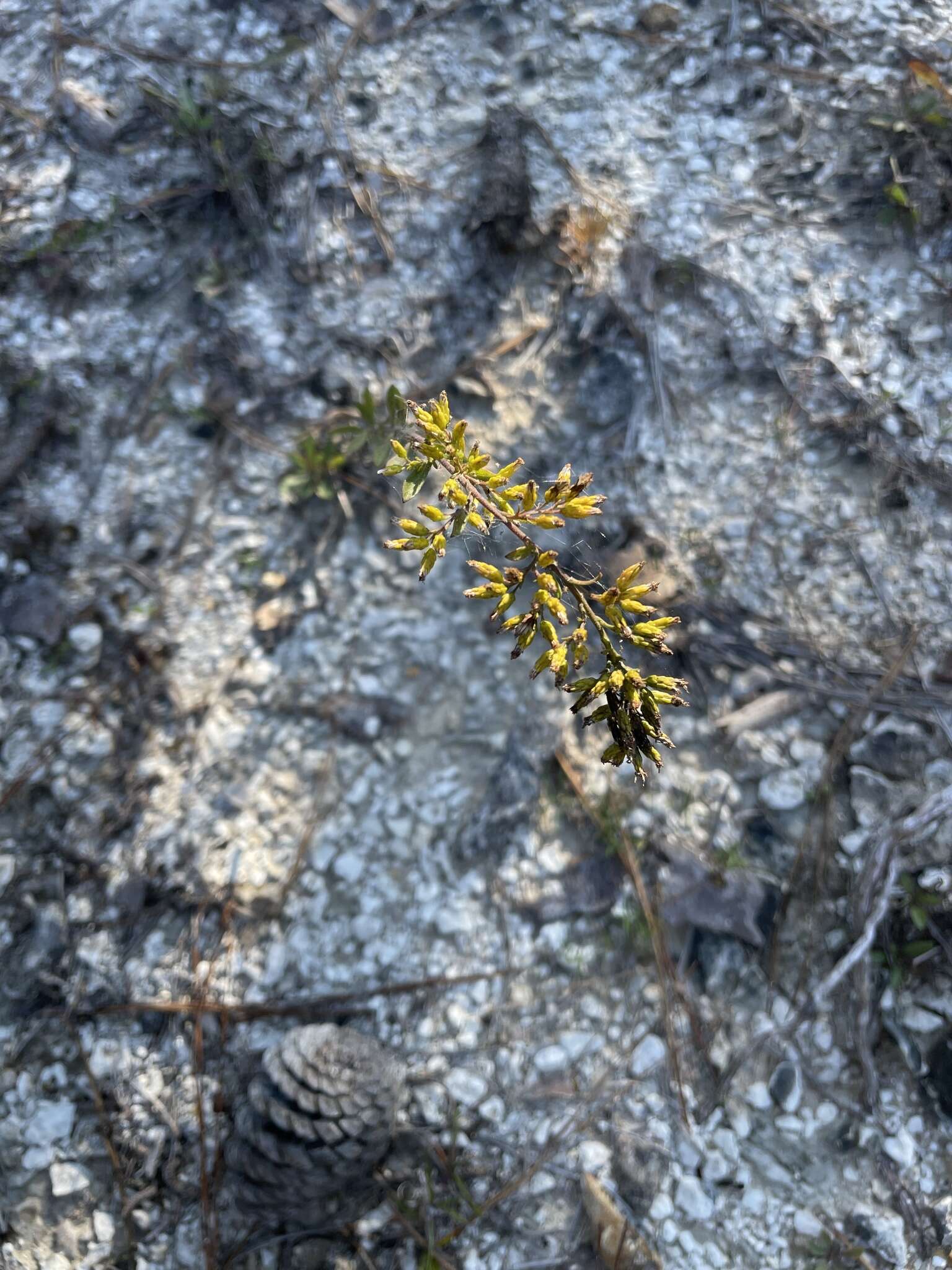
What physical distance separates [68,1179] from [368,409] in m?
2.69

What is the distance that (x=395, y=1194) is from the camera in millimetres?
2564

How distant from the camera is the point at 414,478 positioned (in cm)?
190

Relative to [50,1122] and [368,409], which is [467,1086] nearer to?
[50,1122]

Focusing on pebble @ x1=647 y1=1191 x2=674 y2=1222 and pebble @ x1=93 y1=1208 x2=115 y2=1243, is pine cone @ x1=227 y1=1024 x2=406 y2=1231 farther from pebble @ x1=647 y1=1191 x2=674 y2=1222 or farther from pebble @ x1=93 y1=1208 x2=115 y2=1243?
pebble @ x1=647 y1=1191 x2=674 y2=1222

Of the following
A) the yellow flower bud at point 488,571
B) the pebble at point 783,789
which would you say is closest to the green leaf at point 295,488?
the yellow flower bud at point 488,571

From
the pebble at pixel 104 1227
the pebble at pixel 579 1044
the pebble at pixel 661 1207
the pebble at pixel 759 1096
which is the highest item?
the pebble at pixel 759 1096

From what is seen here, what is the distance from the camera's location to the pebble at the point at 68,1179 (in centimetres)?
263

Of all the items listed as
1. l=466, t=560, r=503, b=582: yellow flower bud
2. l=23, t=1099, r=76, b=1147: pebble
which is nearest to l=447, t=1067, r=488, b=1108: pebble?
l=23, t=1099, r=76, b=1147: pebble

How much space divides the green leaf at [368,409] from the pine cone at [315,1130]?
2.03 m

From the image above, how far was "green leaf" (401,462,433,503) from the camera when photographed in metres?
1.88

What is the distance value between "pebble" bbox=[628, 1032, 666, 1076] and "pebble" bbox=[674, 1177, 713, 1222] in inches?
12.2

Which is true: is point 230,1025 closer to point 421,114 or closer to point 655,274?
point 655,274

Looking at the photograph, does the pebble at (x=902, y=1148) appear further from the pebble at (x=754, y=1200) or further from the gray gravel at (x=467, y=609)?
the pebble at (x=754, y=1200)

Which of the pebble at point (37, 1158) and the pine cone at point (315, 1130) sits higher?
the pine cone at point (315, 1130)
